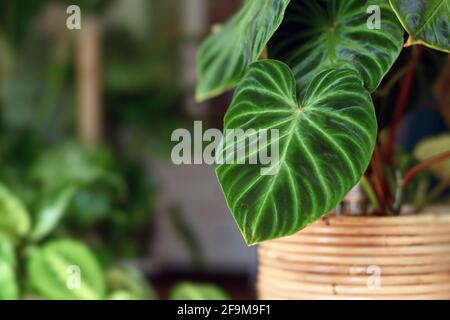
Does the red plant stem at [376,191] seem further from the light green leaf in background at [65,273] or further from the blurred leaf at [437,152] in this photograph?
the light green leaf in background at [65,273]

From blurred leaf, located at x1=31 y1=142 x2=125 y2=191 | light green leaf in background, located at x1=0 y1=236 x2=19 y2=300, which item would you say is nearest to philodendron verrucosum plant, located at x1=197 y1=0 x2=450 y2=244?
light green leaf in background, located at x1=0 y1=236 x2=19 y2=300

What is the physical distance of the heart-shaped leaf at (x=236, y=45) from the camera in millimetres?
540

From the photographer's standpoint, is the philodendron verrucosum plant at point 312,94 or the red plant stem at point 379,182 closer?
the philodendron verrucosum plant at point 312,94

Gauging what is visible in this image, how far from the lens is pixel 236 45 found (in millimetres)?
648

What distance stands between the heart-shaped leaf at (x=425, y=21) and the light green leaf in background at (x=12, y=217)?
0.60 meters

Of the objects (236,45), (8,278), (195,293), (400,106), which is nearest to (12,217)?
(8,278)

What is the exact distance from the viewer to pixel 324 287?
586 millimetres

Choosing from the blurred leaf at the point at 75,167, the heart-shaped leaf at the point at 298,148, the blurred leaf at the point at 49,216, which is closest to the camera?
the heart-shaped leaf at the point at 298,148

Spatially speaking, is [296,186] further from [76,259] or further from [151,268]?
[151,268]

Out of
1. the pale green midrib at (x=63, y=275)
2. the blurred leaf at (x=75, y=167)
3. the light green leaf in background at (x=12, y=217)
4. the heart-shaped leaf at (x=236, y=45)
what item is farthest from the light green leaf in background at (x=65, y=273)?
the blurred leaf at (x=75, y=167)

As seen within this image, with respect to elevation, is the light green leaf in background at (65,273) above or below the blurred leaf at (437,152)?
A: below

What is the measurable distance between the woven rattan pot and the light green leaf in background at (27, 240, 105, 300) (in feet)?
0.85

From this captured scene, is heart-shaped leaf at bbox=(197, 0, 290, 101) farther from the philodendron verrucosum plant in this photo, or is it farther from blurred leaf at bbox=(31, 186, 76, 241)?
blurred leaf at bbox=(31, 186, 76, 241)

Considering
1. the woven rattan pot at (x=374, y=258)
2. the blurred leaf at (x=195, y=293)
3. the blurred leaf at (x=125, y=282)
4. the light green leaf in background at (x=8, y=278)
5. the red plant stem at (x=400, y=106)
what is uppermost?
the red plant stem at (x=400, y=106)
